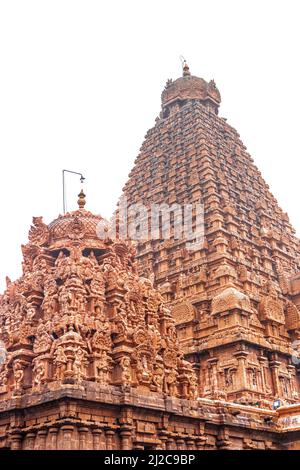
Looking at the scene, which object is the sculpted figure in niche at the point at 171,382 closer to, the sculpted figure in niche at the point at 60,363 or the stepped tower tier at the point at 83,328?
Result: the stepped tower tier at the point at 83,328

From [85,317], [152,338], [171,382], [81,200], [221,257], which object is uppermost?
[221,257]

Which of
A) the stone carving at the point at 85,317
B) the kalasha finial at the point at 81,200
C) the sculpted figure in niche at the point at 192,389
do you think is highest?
the kalasha finial at the point at 81,200

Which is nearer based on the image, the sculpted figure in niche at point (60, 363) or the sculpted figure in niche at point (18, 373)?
the sculpted figure in niche at point (60, 363)

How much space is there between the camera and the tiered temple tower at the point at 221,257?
112 ft

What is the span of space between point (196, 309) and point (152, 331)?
1310 cm

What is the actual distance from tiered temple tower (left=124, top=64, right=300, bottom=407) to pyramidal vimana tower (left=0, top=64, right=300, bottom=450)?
11 centimetres

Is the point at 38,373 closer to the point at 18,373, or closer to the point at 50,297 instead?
the point at 18,373

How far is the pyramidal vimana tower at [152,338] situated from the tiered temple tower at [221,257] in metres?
0.11

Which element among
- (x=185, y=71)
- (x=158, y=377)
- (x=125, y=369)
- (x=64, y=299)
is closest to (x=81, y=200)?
(x=64, y=299)

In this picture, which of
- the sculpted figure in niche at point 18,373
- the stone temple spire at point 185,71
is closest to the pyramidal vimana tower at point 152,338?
the sculpted figure in niche at point 18,373

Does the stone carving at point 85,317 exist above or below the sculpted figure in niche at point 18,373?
above

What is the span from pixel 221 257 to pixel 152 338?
15047mm

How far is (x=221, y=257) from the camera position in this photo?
38.5 m

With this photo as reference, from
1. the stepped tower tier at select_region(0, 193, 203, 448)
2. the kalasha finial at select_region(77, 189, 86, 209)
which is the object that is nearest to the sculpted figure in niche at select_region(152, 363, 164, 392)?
the stepped tower tier at select_region(0, 193, 203, 448)
